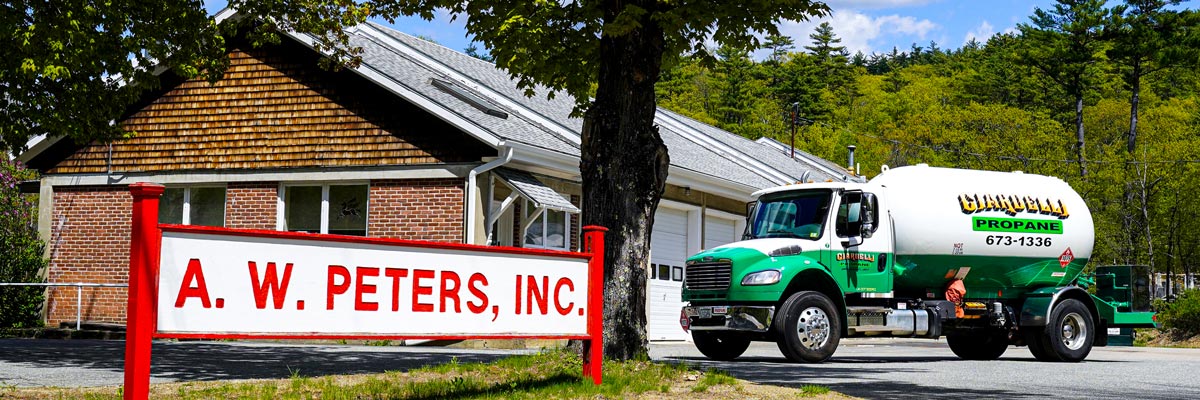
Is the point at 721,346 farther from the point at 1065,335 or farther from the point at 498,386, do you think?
the point at 498,386

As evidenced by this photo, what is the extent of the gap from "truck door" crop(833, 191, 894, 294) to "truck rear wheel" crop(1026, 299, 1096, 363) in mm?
2736

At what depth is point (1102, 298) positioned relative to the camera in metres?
19.3

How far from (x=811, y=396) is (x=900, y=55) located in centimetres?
12696

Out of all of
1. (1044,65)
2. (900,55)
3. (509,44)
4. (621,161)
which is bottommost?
(621,161)

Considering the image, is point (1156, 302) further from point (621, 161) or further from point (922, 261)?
point (621, 161)

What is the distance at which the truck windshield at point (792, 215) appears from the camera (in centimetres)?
1661

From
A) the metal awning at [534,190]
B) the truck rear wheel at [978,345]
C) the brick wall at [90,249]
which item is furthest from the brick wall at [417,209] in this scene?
the truck rear wheel at [978,345]

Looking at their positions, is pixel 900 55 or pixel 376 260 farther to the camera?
pixel 900 55

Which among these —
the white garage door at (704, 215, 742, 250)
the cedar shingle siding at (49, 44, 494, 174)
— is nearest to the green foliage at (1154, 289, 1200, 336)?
the white garage door at (704, 215, 742, 250)

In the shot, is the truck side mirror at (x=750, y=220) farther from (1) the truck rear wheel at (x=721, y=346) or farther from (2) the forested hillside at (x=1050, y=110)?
(2) the forested hillside at (x=1050, y=110)

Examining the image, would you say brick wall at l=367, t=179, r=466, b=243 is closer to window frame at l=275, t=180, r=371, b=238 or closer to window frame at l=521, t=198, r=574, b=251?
window frame at l=275, t=180, r=371, b=238

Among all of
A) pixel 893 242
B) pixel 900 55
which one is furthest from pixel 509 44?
pixel 900 55

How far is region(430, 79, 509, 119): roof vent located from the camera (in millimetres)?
22375

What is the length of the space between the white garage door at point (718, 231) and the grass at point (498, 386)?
15892mm
